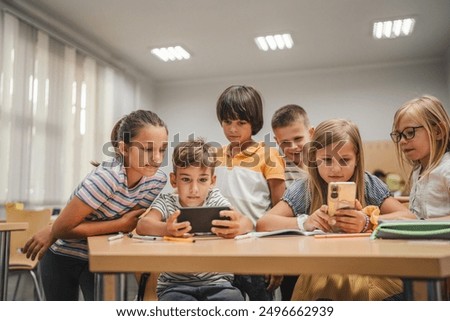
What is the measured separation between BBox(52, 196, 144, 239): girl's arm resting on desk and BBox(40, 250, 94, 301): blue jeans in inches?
7.4

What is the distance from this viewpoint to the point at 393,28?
11.4 ft

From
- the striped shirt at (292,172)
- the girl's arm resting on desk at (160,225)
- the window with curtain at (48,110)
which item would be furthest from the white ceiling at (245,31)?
the girl's arm resting on desk at (160,225)

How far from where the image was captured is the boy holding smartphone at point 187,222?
2.72 feet

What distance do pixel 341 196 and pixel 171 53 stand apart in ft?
10.7

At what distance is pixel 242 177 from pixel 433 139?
578 mm

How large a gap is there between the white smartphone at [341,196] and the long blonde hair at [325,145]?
0.24 metres

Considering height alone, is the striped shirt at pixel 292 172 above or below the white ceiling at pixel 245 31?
below

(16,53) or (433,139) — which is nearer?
(433,139)

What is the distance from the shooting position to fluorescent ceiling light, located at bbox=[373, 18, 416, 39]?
11.1 ft

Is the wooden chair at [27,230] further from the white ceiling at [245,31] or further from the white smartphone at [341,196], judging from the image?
the white smartphone at [341,196]

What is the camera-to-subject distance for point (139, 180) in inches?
46.0

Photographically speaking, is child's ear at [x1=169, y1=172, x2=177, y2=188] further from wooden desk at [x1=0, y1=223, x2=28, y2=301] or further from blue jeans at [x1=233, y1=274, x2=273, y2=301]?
wooden desk at [x1=0, y1=223, x2=28, y2=301]

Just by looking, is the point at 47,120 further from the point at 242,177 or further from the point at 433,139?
the point at 433,139
